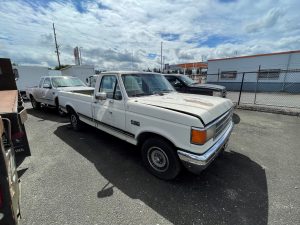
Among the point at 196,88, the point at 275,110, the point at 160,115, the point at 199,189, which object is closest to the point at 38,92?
the point at 196,88

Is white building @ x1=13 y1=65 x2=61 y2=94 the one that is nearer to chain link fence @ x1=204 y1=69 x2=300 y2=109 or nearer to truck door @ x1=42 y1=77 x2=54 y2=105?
truck door @ x1=42 y1=77 x2=54 y2=105

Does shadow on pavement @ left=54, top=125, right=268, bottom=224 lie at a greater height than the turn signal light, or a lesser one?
lesser

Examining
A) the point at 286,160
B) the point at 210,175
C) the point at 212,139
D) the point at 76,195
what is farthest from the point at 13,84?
the point at 286,160

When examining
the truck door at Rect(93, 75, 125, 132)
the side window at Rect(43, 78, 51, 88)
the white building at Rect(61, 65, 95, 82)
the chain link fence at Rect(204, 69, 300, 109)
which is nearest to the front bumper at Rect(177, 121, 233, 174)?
the truck door at Rect(93, 75, 125, 132)

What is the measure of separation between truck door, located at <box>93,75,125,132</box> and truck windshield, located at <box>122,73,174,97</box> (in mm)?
227

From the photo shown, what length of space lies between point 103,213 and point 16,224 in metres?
1.01

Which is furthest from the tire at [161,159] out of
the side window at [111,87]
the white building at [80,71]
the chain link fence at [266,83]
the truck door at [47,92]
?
the white building at [80,71]

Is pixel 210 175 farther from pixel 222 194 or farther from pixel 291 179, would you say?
pixel 291 179

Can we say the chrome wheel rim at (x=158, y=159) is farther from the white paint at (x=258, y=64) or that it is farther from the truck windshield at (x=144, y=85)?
the white paint at (x=258, y=64)

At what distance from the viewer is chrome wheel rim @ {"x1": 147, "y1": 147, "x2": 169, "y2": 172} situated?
291cm

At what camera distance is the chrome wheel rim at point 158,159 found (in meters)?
2.91

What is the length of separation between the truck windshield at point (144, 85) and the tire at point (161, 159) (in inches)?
45.1

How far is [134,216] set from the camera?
7.51 feet

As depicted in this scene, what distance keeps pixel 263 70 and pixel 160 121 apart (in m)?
20.5
